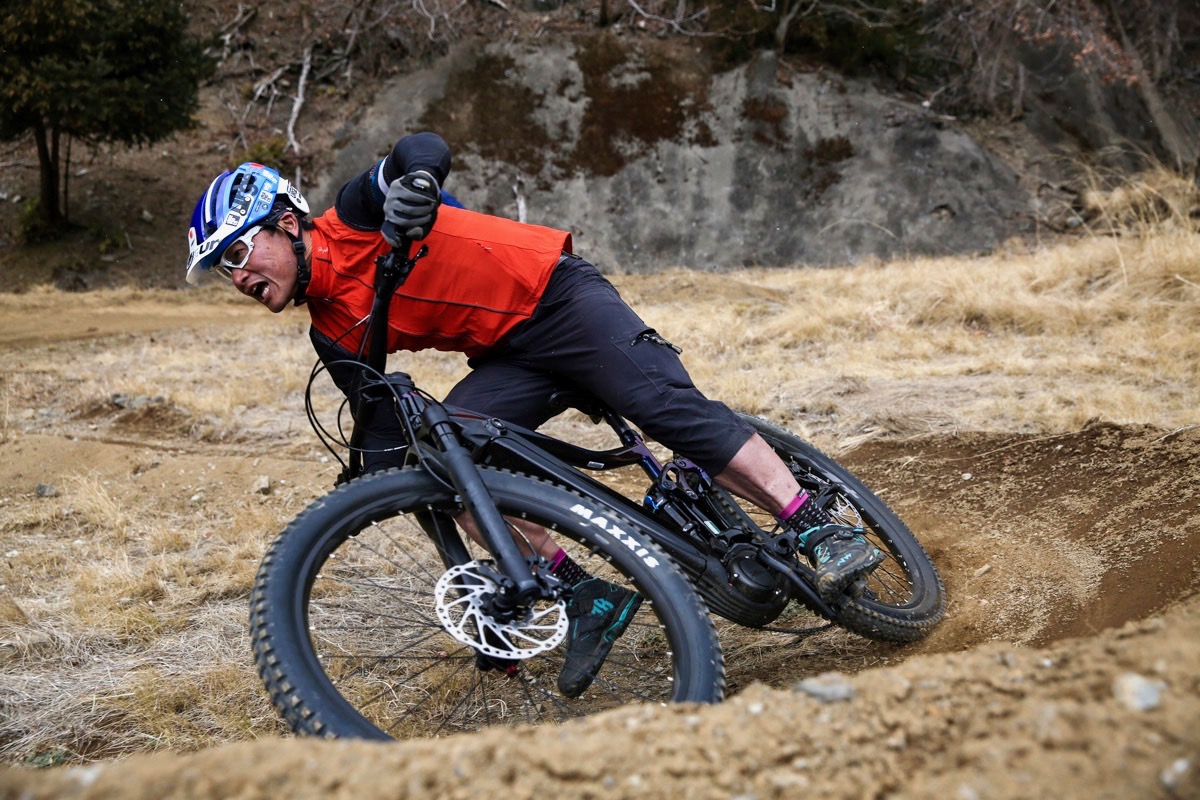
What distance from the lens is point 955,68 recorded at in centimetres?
2066

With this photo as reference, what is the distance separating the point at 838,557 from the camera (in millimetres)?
3104

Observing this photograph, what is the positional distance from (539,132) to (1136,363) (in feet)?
48.8

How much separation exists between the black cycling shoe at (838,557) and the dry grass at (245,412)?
57 cm

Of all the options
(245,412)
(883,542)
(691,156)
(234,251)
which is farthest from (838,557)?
(691,156)

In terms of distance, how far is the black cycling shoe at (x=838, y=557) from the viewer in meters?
3.06

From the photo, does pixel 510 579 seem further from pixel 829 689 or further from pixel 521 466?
pixel 829 689

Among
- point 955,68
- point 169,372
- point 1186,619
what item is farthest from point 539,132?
point 1186,619

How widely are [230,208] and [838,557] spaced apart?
2.32m

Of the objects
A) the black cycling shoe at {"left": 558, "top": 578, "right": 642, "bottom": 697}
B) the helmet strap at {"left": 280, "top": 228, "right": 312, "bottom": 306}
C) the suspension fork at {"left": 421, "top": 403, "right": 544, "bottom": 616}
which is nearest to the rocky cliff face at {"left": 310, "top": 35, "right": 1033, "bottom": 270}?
the helmet strap at {"left": 280, "top": 228, "right": 312, "bottom": 306}

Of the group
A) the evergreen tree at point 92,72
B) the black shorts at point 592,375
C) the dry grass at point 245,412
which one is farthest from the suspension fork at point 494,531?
the evergreen tree at point 92,72

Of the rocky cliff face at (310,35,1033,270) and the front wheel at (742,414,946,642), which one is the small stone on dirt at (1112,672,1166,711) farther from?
the rocky cliff face at (310,35,1033,270)

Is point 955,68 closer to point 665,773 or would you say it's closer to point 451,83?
point 451,83

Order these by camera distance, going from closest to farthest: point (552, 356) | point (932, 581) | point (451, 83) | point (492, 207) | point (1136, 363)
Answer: point (552, 356) → point (932, 581) → point (1136, 363) → point (492, 207) → point (451, 83)

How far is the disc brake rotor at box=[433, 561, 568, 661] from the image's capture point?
2553mm
